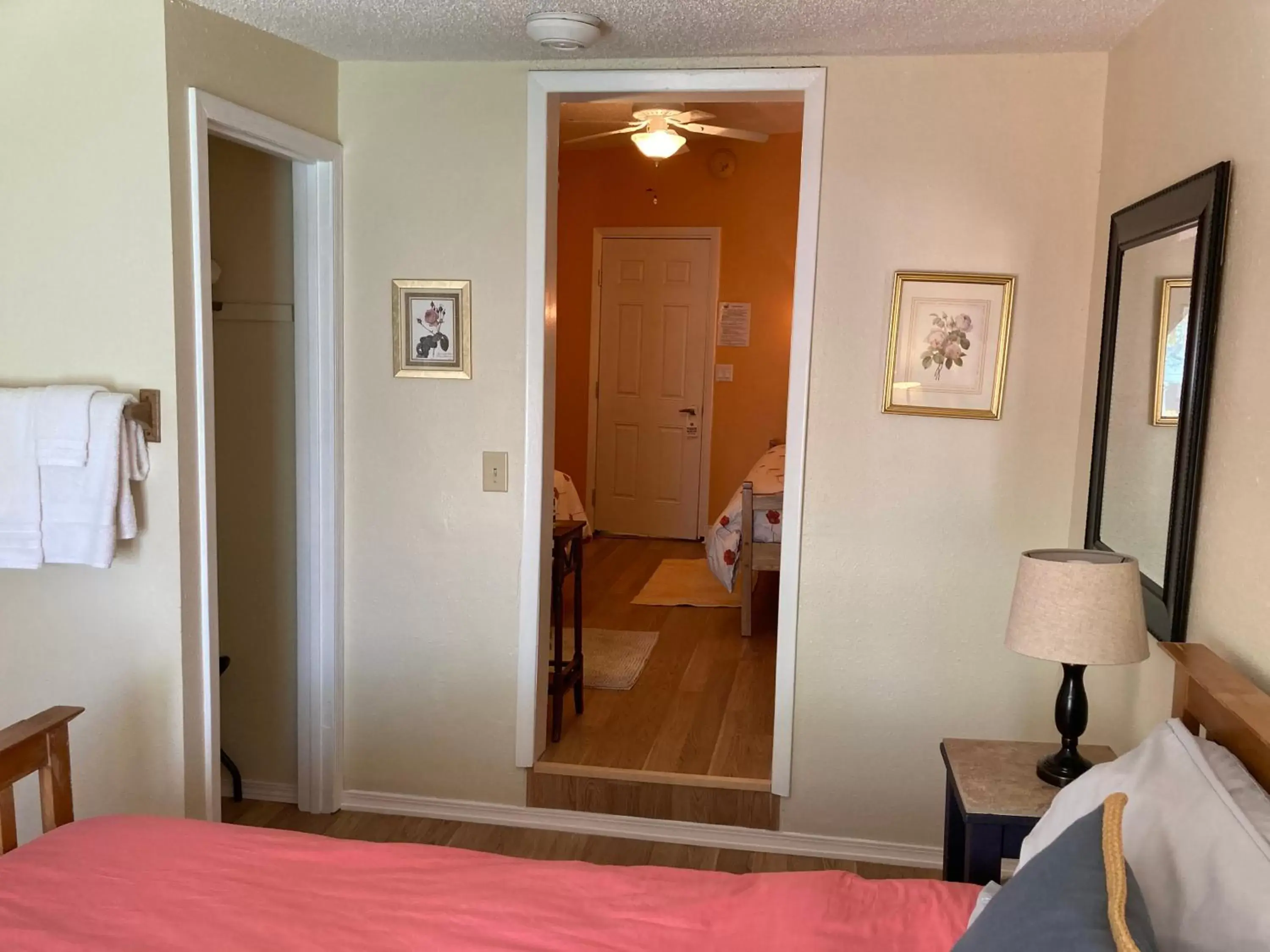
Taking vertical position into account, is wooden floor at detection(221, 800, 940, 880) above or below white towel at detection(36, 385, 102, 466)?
below

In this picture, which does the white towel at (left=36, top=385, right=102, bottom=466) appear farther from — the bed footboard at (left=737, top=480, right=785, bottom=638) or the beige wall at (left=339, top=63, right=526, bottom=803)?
the bed footboard at (left=737, top=480, right=785, bottom=638)

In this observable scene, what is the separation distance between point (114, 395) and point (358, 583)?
1.12m

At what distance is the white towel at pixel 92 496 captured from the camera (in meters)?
2.24

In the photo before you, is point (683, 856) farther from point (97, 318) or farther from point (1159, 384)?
point (97, 318)

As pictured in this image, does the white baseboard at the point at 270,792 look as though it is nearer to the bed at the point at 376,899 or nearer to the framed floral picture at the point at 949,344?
the bed at the point at 376,899

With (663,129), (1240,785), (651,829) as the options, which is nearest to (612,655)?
(651,829)

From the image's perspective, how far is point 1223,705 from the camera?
4.96 feet

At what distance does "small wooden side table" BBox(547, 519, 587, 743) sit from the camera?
11.3 ft

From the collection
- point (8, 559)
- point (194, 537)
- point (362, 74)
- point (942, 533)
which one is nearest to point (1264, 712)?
point (942, 533)

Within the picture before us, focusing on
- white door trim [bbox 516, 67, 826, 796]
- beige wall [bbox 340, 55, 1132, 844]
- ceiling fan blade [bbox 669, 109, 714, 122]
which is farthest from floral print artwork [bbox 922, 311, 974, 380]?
ceiling fan blade [bbox 669, 109, 714, 122]

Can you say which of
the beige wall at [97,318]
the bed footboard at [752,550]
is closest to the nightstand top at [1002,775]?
the beige wall at [97,318]

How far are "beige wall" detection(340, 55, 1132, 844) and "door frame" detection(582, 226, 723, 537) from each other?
3663 mm

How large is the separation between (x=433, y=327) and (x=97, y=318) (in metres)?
0.97

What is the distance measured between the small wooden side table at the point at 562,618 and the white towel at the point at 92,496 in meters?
1.38
